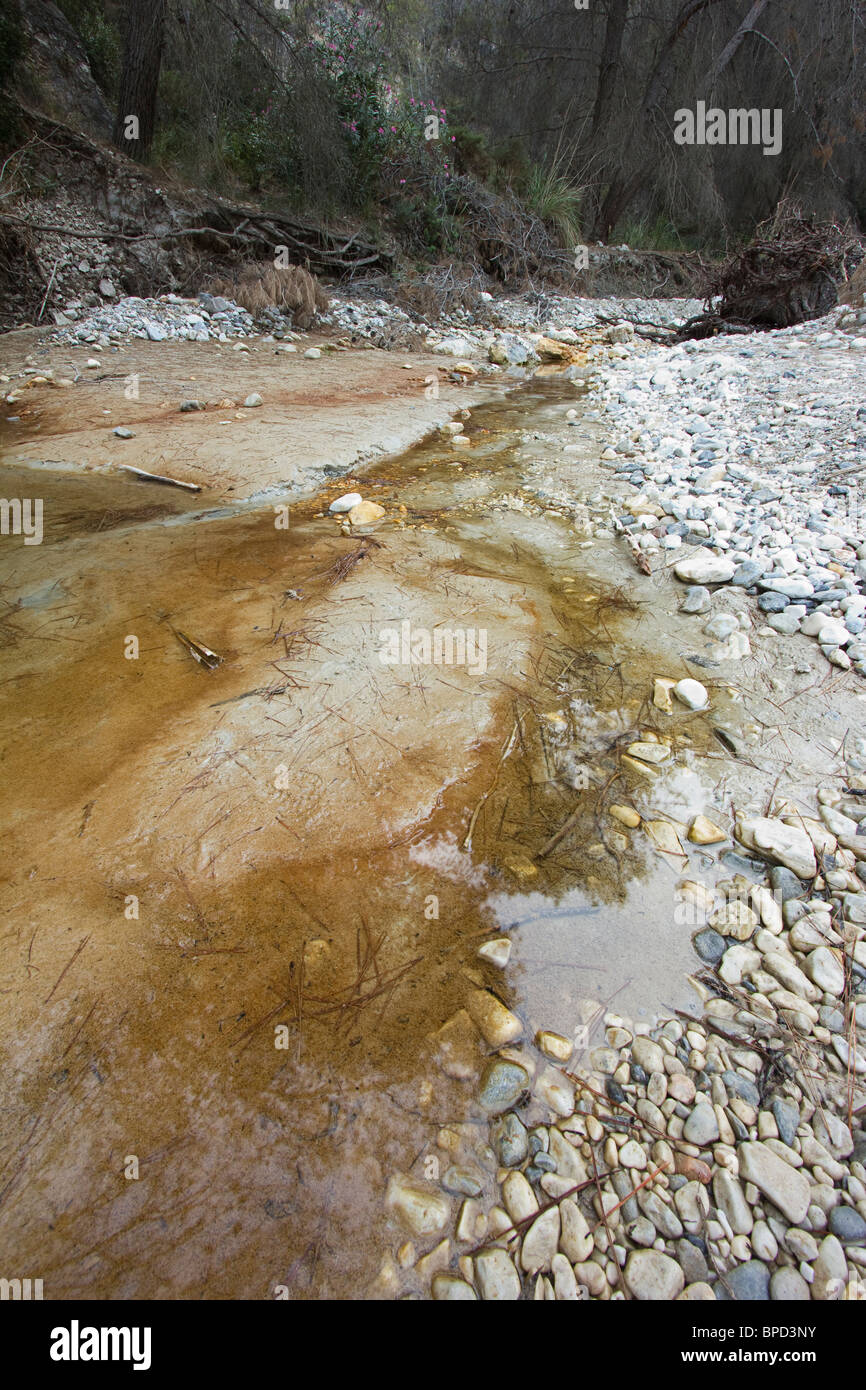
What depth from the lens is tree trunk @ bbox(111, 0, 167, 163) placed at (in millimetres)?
7277

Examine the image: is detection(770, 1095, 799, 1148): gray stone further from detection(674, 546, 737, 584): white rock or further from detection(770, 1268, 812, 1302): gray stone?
detection(674, 546, 737, 584): white rock

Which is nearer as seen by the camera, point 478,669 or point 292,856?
point 292,856

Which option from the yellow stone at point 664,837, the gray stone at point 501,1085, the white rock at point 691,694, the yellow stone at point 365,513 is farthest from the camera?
the yellow stone at point 365,513

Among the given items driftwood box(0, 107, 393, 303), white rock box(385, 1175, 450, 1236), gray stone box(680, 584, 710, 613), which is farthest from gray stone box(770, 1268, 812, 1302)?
driftwood box(0, 107, 393, 303)

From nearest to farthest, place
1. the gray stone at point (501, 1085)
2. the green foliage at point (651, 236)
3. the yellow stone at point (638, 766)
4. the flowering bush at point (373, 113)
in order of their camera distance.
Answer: the gray stone at point (501, 1085) < the yellow stone at point (638, 766) < the flowering bush at point (373, 113) < the green foliage at point (651, 236)

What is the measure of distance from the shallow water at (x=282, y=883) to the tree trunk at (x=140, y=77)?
7980mm

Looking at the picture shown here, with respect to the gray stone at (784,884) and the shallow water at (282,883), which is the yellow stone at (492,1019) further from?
the gray stone at (784,884)

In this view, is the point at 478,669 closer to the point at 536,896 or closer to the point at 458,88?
the point at 536,896

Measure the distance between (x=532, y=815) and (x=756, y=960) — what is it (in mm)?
663

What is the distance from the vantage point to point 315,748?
6.73 feet

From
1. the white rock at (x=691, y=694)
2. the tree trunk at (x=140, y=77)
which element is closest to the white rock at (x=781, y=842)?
the white rock at (x=691, y=694)

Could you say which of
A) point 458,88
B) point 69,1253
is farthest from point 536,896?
point 458,88

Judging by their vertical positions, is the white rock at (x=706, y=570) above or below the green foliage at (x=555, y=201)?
below

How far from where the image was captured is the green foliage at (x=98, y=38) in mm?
8539
